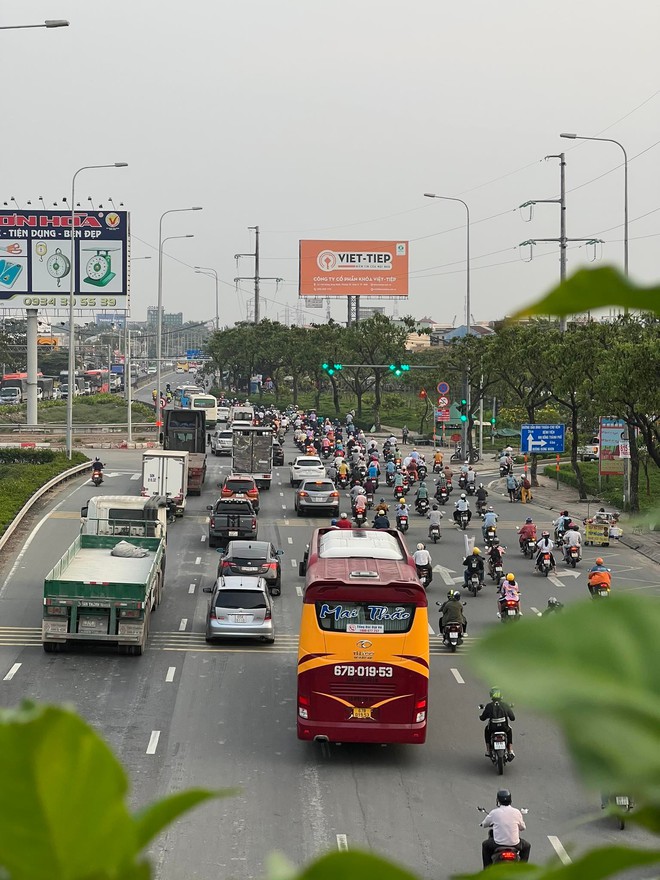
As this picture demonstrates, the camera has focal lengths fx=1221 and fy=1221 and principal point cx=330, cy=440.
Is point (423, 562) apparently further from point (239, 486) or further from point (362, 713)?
point (239, 486)

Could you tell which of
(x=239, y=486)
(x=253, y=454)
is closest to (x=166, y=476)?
(x=239, y=486)

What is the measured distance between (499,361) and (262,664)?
1302 inches

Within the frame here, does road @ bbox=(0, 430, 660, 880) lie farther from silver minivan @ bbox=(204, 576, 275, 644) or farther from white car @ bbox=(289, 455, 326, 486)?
white car @ bbox=(289, 455, 326, 486)

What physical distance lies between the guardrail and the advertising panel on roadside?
57.5 ft

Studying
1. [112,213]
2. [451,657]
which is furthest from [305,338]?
[451,657]

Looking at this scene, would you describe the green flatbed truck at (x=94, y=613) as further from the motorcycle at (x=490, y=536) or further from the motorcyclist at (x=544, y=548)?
the motorcycle at (x=490, y=536)

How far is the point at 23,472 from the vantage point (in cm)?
4494

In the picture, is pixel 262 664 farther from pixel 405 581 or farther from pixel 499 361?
pixel 499 361

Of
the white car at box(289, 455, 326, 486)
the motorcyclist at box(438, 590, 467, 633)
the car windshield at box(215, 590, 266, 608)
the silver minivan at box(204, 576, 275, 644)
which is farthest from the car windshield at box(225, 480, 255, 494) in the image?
the motorcyclist at box(438, 590, 467, 633)

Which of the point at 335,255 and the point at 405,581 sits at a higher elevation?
the point at 335,255

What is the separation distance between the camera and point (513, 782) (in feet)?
47.9

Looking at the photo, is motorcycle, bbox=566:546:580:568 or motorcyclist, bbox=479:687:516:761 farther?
motorcycle, bbox=566:546:580:568

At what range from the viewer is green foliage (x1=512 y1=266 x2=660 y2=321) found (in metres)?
0.84

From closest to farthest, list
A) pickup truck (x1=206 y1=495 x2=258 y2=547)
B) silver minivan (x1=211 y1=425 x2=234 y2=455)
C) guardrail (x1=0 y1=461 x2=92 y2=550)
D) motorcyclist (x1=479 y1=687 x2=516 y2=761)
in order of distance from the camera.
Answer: motorcyclist (x1=479 y1=687 x2=516 y2=761)
pickup truck (x1=206 y1=495 x2=258 y2=547)
guardrail (x1=0 y1=461 x2=92 y2=550)
silver minivan (x1=211 y1=425 x2=234 y2=455)
